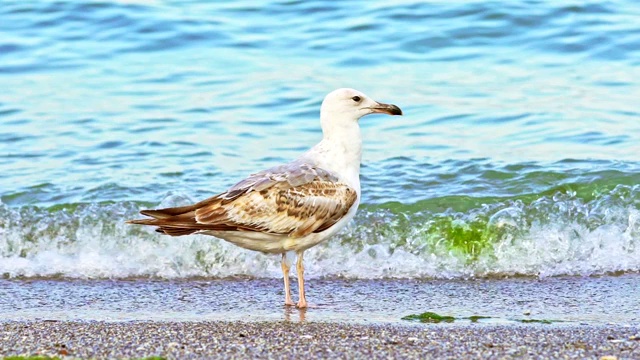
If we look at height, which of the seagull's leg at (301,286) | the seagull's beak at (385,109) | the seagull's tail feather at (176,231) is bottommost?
the seagull's leg at (301,286)

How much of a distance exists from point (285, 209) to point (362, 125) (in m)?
5.50

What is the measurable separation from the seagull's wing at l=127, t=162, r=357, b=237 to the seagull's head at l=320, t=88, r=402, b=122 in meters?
0.49

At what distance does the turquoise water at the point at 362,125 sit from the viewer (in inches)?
334

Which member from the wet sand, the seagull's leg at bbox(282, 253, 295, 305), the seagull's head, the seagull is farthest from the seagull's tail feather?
the seagull's head

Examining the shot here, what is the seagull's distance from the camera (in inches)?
267

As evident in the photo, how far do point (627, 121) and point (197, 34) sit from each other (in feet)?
21.4

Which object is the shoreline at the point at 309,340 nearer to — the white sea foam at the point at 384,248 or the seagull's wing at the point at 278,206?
the seagull's wing at the point at 278,206

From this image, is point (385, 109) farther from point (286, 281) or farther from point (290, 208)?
point (286, 281)

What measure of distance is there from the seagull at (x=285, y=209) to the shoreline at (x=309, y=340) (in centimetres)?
66

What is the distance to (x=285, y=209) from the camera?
273 inches

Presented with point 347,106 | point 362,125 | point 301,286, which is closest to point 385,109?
point 347,106

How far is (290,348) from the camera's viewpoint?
5.61 m

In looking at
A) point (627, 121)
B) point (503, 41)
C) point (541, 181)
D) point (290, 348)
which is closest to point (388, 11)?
point (503, 41)

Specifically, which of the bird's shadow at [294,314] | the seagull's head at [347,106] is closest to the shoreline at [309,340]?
the bird's shadow at [294,314]
